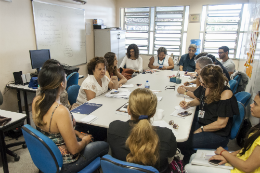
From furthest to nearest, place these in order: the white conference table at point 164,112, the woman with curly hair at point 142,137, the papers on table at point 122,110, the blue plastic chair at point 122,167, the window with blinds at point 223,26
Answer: the window with blinds at point 223,26 → the papers on table at point 122,110 → the white conference table at point 164,112 → the woman with curly hair at point 142,137 → the blue plastic chair at point 122,167

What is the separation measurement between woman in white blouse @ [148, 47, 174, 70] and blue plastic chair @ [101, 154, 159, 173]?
4072 millimetres

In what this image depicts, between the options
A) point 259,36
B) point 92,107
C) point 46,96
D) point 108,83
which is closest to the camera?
point 46,96

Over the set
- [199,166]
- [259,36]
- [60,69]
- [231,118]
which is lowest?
[199,166]

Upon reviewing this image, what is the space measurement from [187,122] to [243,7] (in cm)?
552

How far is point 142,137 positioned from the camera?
1.08 m

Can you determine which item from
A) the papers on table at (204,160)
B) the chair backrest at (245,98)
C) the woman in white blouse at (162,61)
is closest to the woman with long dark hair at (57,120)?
the papers on table at (204,160)

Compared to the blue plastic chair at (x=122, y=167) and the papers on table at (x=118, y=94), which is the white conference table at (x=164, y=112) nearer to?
the papers on table at (x=118, y=94)

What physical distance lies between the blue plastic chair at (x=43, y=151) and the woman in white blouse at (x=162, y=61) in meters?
3.96

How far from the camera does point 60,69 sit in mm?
1443

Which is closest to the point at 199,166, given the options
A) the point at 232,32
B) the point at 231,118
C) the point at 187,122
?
the point at 187,122

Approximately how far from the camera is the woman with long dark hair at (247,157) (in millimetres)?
1158

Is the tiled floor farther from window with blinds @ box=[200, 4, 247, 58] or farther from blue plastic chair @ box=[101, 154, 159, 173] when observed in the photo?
window with blinds @ box=[200, 4, 247, 58]

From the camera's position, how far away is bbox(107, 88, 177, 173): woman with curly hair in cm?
108

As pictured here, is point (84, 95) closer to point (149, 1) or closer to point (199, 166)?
point (199, 166)
